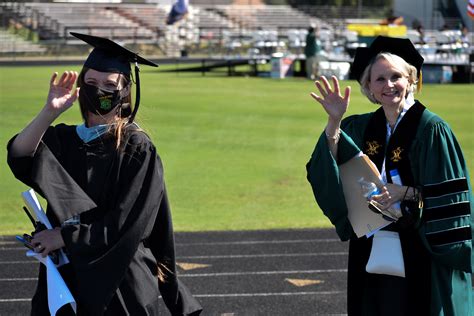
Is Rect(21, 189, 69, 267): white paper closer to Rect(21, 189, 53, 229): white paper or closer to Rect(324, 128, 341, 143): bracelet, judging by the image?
Rect(21, 189, 53, 229): white paper

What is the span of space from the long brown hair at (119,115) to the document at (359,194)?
104 centimetres

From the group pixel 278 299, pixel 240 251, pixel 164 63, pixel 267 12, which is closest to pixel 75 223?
pixel 278 299

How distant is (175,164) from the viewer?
15180 mm

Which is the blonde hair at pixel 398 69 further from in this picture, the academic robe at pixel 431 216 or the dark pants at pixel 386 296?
the dark pants at pixel 386 296

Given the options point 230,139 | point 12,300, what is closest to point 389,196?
point 12,300

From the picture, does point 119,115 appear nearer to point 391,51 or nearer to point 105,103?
point 105,103

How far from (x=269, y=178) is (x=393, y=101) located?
9457 mm

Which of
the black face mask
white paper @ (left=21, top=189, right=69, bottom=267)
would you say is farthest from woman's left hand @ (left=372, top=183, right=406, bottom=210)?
white paper @ (left=21, top=189, right=69, bottom=267)

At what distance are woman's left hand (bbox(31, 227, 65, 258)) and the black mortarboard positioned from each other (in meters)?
1.62

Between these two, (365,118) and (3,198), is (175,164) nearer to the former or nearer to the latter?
(3,198)

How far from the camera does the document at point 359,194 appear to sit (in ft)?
15.6

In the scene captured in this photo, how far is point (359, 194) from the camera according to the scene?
4828 millimetres

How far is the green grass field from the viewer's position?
1187cm

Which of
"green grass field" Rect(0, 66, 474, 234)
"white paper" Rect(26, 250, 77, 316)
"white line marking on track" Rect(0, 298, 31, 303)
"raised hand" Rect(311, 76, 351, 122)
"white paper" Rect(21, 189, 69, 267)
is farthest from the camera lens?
"green grass field" Rect(0, 66, 474, 234)
